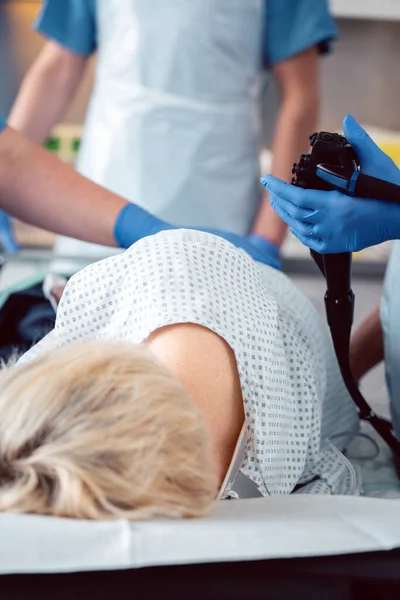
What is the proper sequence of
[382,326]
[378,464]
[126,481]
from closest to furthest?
[126,481]
[378,464]
[382,326]

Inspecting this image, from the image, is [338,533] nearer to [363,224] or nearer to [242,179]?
[363,224]

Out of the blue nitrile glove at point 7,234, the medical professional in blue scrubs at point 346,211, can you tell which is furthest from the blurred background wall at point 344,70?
the medical professional in blue scrubs at point 346,211

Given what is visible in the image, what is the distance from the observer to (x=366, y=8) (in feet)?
8.57

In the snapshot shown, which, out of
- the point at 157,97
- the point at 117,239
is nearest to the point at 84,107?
the point at 157,97

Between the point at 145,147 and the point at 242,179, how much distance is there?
0.86ft

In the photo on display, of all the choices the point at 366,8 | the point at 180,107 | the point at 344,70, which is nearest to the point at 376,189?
the point at 180,107

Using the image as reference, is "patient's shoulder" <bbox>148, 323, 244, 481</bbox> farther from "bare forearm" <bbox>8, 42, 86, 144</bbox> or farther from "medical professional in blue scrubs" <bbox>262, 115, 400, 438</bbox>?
"bare forearm" <bbox>8, 42, 86, 144</bbox>

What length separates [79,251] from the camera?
1.84m

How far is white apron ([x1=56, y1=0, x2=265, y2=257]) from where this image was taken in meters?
1.87

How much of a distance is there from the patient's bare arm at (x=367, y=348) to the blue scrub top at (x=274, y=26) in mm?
821

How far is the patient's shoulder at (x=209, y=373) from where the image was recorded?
805mm

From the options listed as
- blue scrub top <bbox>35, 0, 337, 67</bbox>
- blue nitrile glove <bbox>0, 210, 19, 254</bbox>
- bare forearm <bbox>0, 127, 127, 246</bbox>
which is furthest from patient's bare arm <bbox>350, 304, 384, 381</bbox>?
blue nitrile glove <bbox>0, 210, 19, 254</bbox>

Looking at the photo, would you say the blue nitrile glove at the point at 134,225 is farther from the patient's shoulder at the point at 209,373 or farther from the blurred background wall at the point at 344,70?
the blurred background wall at the point at 344,70

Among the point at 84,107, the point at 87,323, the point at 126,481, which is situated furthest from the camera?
the point at 84,107
